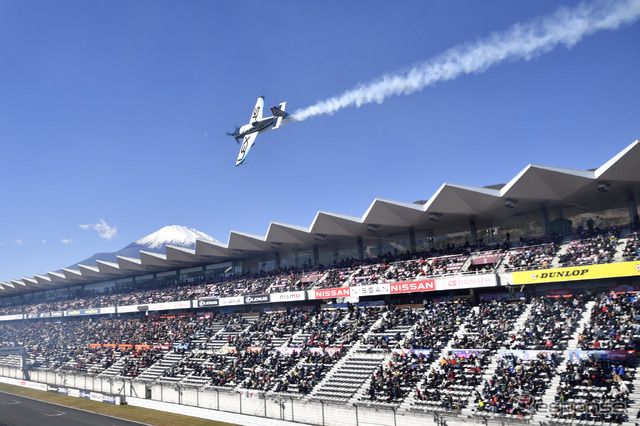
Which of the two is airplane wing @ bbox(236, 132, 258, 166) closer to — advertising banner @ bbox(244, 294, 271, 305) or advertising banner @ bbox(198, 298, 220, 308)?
advertising banner @ bbox(244, 294, 271, 305)

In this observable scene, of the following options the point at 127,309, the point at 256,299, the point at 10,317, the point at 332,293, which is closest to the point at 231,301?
the point at 256,299

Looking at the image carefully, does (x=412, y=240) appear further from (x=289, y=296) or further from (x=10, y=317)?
(x=10, y=317)

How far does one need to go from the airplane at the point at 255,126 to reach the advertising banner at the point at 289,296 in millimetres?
14297

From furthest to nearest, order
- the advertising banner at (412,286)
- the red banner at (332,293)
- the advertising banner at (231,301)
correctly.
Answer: the advertising banner at (231,301) → the red banner at (332,293) → the advertising banner at (412,286)

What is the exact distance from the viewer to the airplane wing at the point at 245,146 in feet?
139

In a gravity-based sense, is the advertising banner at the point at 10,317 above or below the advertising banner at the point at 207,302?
above

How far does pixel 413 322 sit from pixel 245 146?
21329 millimetres

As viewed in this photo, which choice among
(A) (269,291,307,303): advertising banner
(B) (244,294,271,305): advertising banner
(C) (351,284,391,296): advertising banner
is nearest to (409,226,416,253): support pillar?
(C) (351,284,391,296): advertising banner

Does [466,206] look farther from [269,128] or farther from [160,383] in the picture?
[160,383]

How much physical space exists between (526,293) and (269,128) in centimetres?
2455

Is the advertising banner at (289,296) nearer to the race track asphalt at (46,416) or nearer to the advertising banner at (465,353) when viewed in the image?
the race track asphalt at (46,416)

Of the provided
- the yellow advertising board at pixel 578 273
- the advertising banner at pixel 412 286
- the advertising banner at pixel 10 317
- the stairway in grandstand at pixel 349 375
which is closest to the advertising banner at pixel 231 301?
the advertising banner at pixel 412 286

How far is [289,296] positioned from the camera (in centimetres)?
4931

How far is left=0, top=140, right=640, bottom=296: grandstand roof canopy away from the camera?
3294 centimetres
